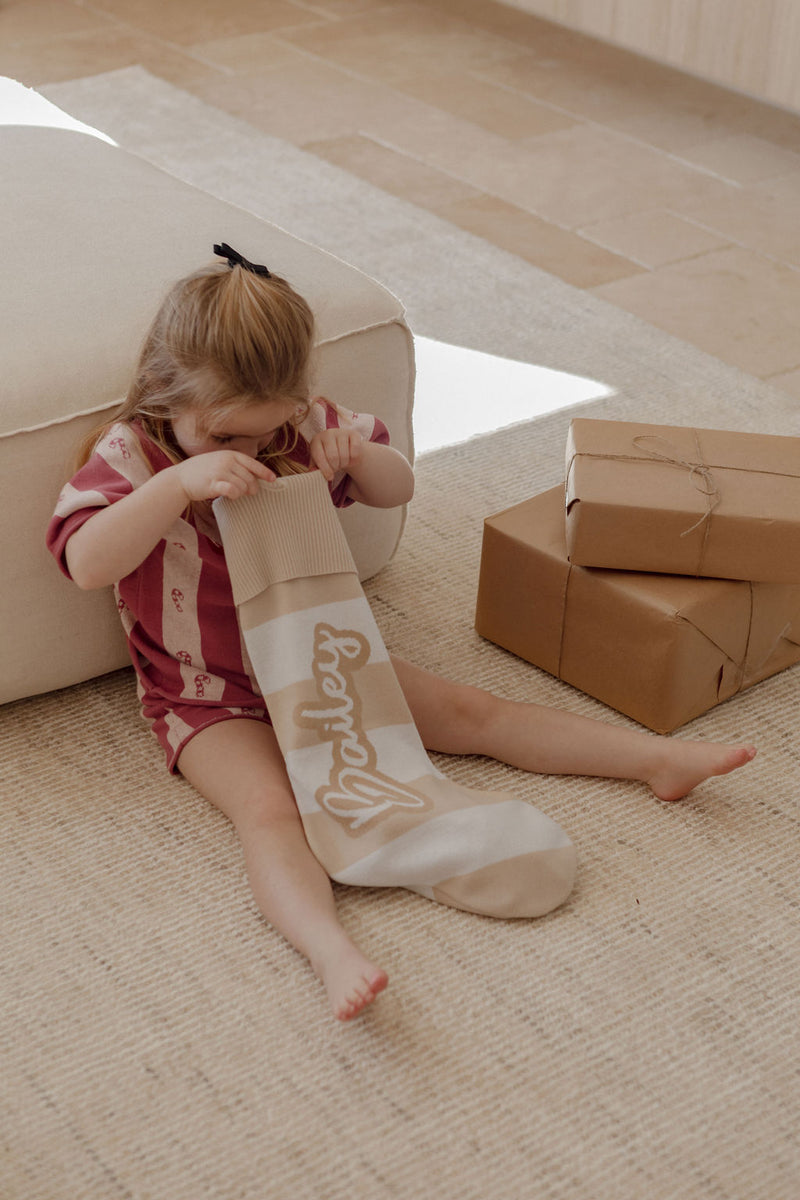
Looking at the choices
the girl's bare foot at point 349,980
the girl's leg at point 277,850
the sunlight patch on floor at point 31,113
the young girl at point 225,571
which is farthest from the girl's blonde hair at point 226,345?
the sunlight patch on floor at point 31,113

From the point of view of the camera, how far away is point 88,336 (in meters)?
1.28

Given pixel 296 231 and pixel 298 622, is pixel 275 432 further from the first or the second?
pixel 296 231

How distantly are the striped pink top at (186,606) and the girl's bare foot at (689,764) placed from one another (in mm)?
376

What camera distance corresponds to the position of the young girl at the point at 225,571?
3.67 ft

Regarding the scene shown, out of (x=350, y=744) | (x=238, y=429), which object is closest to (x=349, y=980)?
(x=350, y=744)

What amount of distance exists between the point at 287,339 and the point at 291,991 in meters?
0.52

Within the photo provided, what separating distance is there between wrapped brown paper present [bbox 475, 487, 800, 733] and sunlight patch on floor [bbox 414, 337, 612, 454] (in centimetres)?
46

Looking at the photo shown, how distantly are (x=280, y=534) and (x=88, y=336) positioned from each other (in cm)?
27

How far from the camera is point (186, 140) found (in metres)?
2.90

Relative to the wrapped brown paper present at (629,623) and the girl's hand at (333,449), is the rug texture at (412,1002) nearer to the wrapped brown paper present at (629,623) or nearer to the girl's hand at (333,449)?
A: the wrapped brown paper present at (629,623)

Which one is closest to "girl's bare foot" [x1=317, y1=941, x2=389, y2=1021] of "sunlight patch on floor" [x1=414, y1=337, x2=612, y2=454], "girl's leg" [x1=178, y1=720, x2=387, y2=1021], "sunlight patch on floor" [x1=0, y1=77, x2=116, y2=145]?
"girl's leg" [x1=178, y1=720, x2=387, y2=1021]

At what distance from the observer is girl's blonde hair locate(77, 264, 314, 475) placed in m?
1.11

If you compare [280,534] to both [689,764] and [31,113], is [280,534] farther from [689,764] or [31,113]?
[31,113]

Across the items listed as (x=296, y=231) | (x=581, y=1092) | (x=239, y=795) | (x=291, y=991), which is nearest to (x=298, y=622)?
(x=239, y=795)
